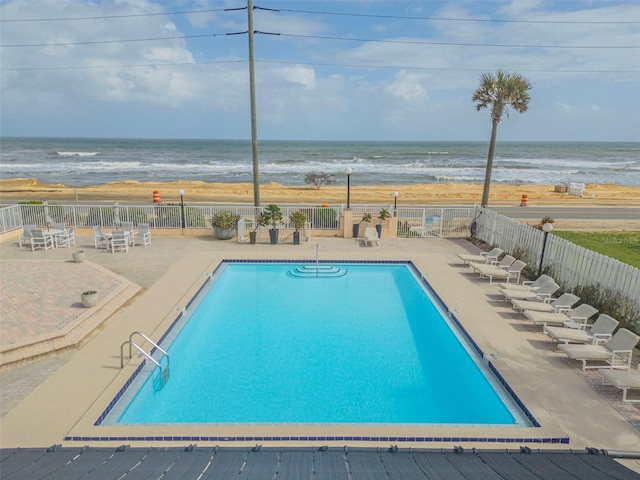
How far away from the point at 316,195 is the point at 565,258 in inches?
1040

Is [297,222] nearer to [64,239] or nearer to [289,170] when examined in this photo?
[64,239]

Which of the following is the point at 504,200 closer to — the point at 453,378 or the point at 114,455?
the point at 453,378

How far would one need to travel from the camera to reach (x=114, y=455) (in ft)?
11.6

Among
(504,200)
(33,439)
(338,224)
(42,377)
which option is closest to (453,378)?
(33,439)

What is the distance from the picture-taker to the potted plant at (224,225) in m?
16.5

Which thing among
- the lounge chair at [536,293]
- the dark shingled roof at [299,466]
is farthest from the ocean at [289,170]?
the dark shingled roof at [299,466]

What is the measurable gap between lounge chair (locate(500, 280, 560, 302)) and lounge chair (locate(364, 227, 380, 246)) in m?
6.21

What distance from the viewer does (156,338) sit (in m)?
8.12

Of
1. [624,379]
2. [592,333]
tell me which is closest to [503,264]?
[592,333]

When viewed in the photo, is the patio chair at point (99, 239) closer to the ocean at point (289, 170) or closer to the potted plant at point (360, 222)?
the potted plant at point (360, 222)

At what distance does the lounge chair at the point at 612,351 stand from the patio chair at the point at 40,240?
15664 mm

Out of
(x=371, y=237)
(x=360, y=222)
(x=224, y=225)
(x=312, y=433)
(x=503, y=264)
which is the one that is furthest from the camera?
(x=360, y=222)

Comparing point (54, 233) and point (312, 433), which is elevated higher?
point (54, 233)

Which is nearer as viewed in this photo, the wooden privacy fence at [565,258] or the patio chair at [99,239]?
the wooden privacy fence at [565,258]
